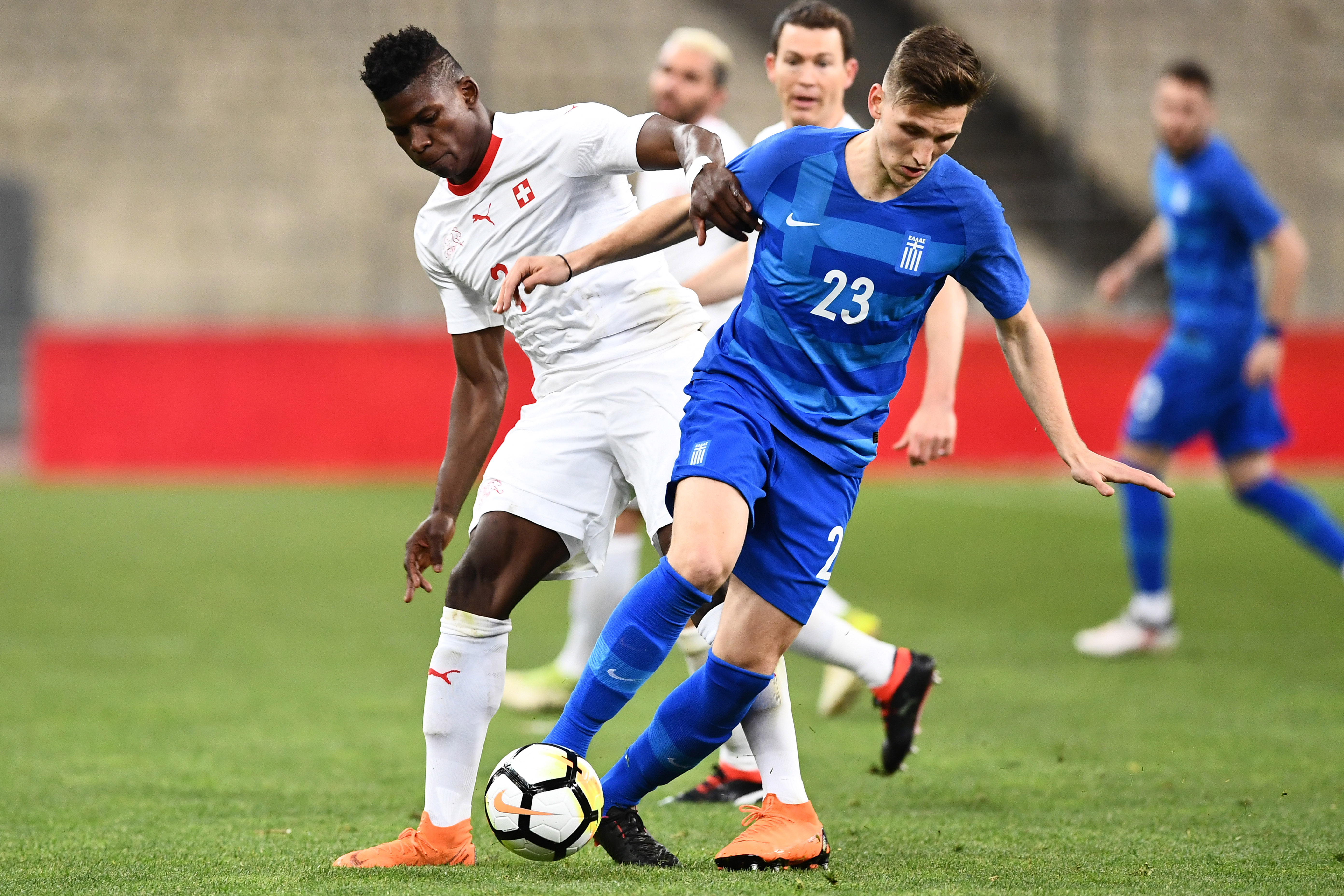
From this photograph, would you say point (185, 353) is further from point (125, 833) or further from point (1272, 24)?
point (1272, 24)

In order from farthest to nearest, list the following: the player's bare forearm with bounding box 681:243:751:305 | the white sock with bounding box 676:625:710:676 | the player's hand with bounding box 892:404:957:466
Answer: the player's bare forearm with bounding box 681:243:751:305
the white sock with bounding box 676:625:710:676
the player's hand with bounding box 892:404:957:466

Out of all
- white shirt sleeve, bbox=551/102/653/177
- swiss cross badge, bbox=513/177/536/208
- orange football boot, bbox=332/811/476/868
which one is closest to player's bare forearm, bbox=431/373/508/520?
swiss cross badge, bbox=513/177/536/208

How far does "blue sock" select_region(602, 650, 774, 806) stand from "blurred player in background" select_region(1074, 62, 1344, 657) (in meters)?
3.87

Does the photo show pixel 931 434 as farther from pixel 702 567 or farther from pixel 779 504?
pixel 702 567

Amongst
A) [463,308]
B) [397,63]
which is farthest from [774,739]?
[397,63]

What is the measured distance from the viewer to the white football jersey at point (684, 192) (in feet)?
19.1

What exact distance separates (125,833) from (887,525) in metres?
8.49

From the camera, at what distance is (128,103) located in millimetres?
21750

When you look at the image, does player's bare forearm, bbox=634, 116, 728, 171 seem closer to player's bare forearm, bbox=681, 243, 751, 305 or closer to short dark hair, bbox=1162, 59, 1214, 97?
player's bare forearm, bbox=681, 243, 751, 305

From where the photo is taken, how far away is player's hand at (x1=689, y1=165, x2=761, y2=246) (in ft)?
11.2

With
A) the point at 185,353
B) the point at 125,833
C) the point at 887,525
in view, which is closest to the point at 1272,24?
the point at 887,525

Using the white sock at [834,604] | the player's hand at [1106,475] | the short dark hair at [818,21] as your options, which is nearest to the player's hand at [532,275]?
the player's hand at [1106,475]

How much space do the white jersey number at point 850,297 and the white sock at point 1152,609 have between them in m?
4.03

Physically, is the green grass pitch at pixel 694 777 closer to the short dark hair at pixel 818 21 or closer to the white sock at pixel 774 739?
the white sock at pixel 774 739
